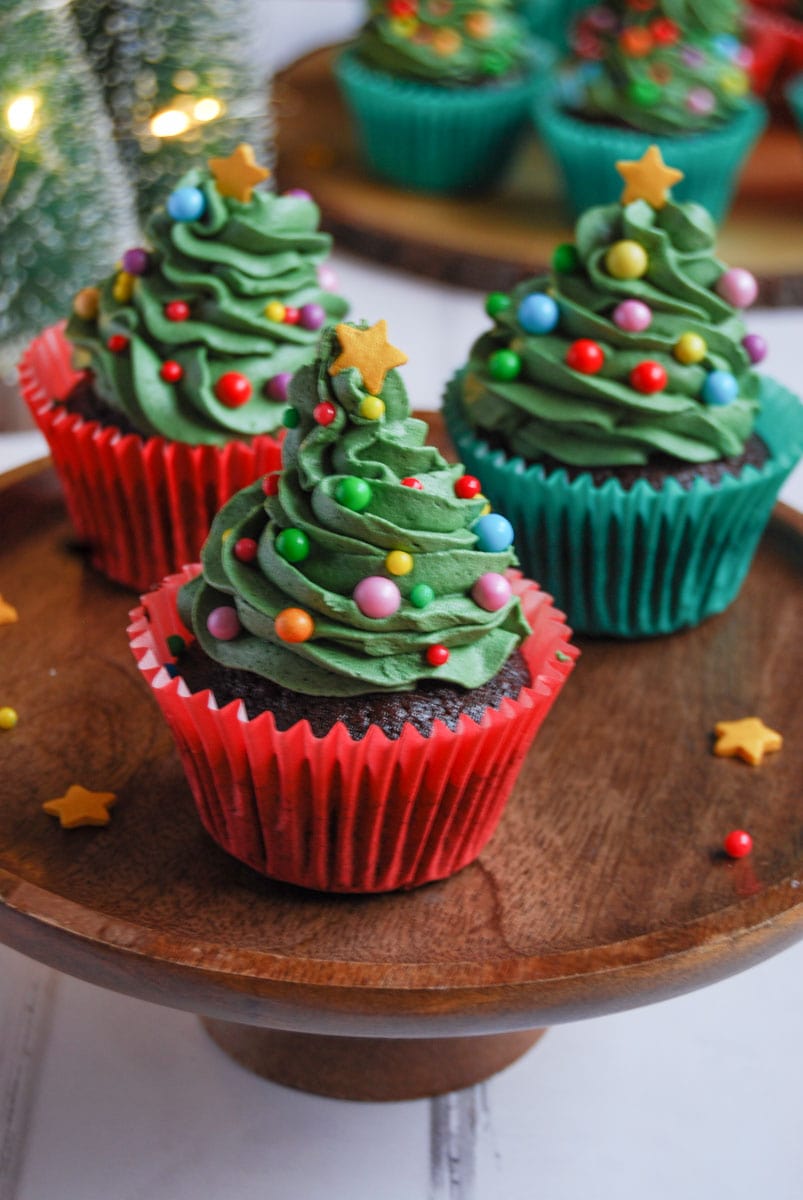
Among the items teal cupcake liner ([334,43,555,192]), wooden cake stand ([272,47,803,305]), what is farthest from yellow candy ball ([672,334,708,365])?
teal cupcake liner ([334,43,555,192])

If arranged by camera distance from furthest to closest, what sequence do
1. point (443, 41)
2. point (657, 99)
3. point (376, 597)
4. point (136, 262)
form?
point (443, 41) < point (657, 99) < point (136, 262) < point (376, 597)

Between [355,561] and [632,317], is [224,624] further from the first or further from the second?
[632,317]

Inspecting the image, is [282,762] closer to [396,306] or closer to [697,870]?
[697,870]

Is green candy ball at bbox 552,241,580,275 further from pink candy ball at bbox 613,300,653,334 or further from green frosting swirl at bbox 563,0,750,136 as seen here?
green frosting swirl at bbox 563,0,750,136

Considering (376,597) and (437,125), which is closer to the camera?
(376,597)

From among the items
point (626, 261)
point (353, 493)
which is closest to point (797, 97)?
point (626, 261)
